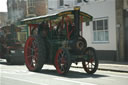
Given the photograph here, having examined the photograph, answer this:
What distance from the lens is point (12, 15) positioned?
4791 cm

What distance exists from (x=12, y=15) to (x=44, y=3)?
6.40 metres

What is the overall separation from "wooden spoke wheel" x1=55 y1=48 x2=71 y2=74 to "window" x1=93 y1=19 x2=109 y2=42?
9562 millimetres

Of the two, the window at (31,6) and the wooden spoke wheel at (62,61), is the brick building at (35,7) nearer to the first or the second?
the window at (31,6)

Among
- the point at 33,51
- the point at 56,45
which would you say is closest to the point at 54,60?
the point at 56,45

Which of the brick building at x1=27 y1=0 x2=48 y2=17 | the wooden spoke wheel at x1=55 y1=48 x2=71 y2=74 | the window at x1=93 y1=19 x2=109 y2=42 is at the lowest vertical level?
the wooden spoke wheel at x1=55 y1=48 x2=71 y2=74

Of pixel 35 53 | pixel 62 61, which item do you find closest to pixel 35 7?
pixel 35 53

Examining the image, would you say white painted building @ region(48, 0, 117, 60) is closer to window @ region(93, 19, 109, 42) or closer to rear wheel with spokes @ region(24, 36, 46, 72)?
window @ region(93, 19, 109, 42)

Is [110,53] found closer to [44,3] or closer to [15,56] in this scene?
[15,56]

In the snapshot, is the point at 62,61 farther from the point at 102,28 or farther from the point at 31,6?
the point at 31,6

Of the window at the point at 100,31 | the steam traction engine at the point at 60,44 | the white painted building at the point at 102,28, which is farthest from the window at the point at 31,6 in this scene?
the steam traction engine at the point at 60,44

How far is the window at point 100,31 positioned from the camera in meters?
21.7

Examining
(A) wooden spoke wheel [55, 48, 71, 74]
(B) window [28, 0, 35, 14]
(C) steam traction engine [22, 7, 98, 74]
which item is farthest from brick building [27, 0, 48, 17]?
(A) wooden spoke wheel [55, 48, 71, 74]

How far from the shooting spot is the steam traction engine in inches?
497

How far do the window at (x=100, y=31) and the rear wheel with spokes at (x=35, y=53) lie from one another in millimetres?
8250
